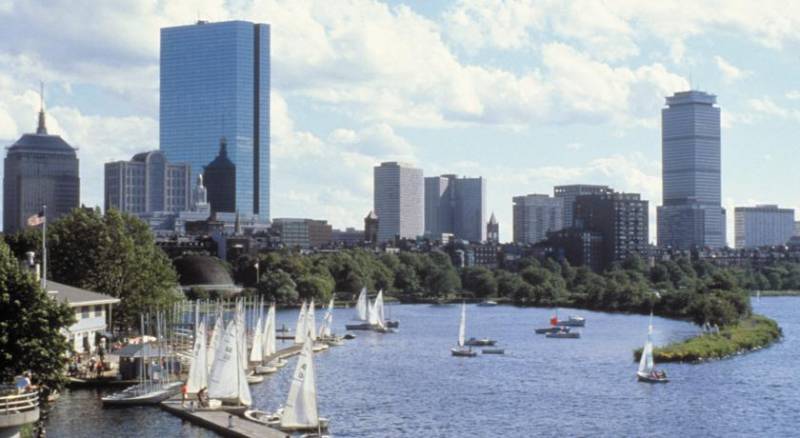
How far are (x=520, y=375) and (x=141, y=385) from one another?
38.1 meters

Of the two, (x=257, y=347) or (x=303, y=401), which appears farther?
(x=257, y=347)

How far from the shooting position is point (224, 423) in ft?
252

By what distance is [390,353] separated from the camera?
138m

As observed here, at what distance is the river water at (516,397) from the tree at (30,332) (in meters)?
7.68

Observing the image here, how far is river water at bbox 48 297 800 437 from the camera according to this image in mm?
81688

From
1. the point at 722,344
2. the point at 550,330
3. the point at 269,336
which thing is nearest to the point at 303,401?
the point at 269,336

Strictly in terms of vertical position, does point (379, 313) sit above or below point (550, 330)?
above

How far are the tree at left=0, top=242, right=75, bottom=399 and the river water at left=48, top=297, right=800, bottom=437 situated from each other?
7.68 meters

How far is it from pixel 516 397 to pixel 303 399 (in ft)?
96.2

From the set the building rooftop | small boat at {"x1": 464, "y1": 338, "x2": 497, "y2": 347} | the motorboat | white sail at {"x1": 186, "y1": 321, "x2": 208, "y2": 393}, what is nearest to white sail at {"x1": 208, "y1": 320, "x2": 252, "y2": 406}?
the motorboat

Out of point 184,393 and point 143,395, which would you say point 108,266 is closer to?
point 143,395

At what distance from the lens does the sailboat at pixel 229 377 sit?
8312cm

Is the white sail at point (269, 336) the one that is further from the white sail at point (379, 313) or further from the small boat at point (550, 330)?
the small boat at point (550, 330)

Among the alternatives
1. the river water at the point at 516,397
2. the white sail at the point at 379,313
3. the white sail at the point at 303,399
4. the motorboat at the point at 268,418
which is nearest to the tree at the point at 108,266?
the river water at the point at 516,397
